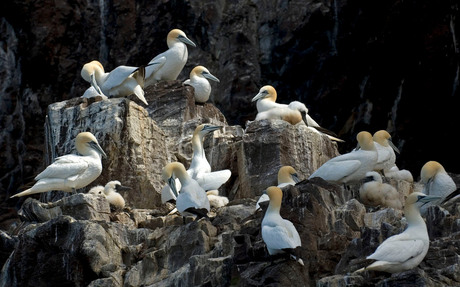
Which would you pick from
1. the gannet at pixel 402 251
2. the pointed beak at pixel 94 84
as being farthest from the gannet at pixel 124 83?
the gannet at pixel 402 251

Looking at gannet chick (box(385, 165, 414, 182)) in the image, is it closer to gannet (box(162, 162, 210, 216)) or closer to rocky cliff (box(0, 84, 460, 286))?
rocky cliff (box(0, 84, 460, 286))

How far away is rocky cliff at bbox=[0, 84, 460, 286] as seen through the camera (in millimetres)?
19656

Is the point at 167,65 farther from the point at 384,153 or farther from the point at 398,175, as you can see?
the point at 398,175

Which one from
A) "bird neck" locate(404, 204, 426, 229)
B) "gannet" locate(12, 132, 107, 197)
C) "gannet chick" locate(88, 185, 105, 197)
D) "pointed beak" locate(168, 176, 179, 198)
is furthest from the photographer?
"gannet chick" locate(88, 185, 105, 197)

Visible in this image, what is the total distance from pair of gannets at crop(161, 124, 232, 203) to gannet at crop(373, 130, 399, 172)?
8.31 ft

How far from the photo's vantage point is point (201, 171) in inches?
973

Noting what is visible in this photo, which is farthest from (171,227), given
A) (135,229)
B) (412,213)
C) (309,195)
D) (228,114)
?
(228,114)

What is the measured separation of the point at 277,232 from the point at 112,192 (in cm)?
530

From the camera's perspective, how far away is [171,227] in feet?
72.5

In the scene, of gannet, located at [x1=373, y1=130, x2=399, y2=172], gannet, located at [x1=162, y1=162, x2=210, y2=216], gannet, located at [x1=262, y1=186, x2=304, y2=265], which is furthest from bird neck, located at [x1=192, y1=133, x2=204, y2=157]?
gannet, located at [x1=262, y1=186, x2=304, y2=265]

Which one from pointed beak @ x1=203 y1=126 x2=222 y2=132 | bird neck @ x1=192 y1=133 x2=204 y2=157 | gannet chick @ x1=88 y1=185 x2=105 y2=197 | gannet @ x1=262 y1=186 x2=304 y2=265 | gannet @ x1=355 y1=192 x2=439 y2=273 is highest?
pointed beak @ x1=203 y1=126 x2=222 y2=132

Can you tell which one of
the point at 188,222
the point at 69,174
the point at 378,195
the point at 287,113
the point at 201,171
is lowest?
the point at 188,222

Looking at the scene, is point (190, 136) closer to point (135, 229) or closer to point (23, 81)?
point (135, 229)

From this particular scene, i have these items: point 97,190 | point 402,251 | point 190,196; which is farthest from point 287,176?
point 402,251
